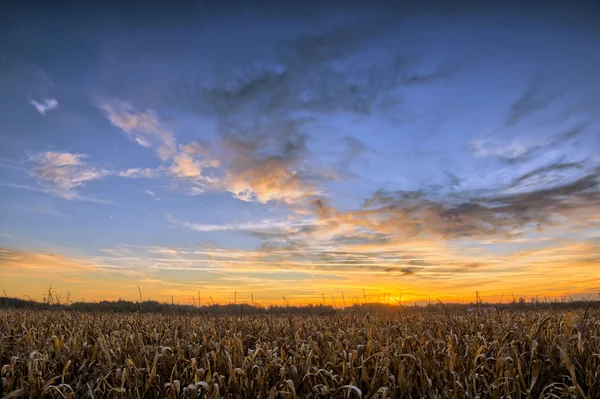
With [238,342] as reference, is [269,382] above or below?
below

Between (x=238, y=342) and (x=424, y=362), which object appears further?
(x=238, y=342)

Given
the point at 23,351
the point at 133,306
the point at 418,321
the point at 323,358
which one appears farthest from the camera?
the point at 133,306

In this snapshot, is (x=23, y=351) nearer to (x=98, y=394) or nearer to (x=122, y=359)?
(x=122, y=359)

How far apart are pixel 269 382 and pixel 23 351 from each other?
7.24m

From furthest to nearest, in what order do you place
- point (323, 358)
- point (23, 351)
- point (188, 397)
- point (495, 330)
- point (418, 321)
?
point (418, 321) → point (495, 330) → point (23, 351) → point (323, 358) → point (188, 397)

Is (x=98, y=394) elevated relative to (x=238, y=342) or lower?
lower

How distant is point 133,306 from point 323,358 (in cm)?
5037

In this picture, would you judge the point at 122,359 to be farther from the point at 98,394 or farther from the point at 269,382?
the point at 269,382

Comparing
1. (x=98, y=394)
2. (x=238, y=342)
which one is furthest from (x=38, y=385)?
(x=238, y=342)

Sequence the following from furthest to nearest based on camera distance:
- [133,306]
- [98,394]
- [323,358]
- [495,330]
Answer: [133,306] < [495,330] < [323,358] < [98,394]

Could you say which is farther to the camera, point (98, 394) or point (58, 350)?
point (58, 350)

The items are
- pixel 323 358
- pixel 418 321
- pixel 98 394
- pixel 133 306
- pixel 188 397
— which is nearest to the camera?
pixel 188 397

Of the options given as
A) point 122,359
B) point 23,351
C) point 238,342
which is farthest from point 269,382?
point 23,351

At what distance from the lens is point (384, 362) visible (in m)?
8.60
